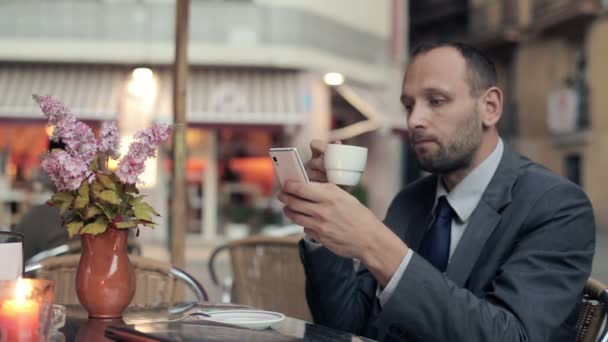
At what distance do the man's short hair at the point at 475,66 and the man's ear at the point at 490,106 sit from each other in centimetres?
2

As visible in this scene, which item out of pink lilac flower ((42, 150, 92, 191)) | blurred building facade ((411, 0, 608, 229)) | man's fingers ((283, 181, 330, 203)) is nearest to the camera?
man's fingers ((283, 181, 330, 203))

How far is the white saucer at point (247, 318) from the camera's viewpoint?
2002mm

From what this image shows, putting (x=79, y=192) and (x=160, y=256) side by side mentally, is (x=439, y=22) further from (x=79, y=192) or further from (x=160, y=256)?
(x=79, y=192)

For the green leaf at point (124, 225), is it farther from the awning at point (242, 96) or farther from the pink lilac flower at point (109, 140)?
the awning at point (242, 96)

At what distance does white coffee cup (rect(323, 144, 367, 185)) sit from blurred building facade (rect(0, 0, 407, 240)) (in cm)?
1441

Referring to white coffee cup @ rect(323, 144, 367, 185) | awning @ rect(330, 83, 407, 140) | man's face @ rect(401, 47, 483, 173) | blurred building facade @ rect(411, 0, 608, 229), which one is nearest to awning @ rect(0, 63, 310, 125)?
awning @ rect(330, 83, 407, 140)

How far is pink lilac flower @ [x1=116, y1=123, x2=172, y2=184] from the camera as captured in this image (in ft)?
6.66

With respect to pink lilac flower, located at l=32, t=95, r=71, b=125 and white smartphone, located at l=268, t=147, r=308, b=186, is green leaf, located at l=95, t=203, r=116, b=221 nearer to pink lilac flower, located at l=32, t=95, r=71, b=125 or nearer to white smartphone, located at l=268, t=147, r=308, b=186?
pink lilac flower, located at l=32, t=95, r=71, b=125

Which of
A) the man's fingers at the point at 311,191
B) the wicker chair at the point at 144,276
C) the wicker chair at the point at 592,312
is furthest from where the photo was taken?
the wicker chair at the point at 144,276

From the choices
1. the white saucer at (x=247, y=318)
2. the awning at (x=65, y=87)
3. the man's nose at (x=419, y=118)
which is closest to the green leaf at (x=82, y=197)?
the white saucer at (x=247, y=318)

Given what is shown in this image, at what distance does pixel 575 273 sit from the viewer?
6.88 ft

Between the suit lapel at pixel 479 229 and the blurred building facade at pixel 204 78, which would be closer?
the suit lapel at pixel 479 229

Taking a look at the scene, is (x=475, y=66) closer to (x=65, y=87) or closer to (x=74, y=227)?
(x=74, y=227)

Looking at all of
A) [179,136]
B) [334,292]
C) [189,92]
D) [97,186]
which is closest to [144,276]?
[334,292]
